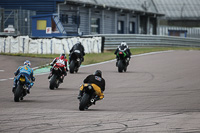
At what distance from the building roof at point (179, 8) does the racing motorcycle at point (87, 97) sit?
2200 inches

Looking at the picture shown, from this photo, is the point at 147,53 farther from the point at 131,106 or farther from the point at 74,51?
the point at 131,106

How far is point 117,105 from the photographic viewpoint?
482 inches

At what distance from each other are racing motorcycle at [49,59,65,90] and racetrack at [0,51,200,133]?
10.3 inches

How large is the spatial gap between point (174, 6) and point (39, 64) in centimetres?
4534

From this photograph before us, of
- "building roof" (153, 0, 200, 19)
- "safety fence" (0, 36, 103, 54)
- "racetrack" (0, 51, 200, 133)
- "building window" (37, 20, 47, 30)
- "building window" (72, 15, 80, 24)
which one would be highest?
"building roof" (153, 0, 200, 19)

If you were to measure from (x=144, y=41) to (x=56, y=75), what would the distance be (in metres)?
24.0

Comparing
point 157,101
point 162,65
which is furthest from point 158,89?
point 162,65

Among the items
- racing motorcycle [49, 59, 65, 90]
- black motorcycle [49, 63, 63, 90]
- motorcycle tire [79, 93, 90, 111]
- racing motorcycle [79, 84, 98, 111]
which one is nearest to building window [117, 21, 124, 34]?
racing motorcycle [49, 59, 65, 90]

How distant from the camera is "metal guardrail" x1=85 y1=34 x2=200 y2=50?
35.5 m

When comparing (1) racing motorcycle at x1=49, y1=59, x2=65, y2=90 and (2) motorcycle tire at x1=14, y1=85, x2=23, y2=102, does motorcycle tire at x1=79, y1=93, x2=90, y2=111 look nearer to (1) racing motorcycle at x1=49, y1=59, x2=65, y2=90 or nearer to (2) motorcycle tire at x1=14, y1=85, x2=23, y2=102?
(2) motorcycle tire at x1=14, y1=85, x2=23, y2=102

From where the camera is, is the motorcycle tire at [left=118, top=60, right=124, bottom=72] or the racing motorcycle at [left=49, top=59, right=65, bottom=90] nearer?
the racing motorcycle at [left=49, top=59, right=65, bottom=90]

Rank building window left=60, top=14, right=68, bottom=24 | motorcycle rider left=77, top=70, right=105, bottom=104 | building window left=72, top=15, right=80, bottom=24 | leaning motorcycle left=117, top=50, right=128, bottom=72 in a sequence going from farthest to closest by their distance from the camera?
building window left=72, top=15, right=80, bottom=24
building window left=60, top=14, right=68, bottom=24
leaning motorcycle left=117, top=50, right=128, bottom=72
motorcycle rider left=77, top=70, right=105, bottom=104

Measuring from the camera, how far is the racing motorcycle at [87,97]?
11078mm

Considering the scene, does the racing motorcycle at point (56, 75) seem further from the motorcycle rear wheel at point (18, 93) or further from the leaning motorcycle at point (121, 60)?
the leaning motorcycle at point (121, 60)
